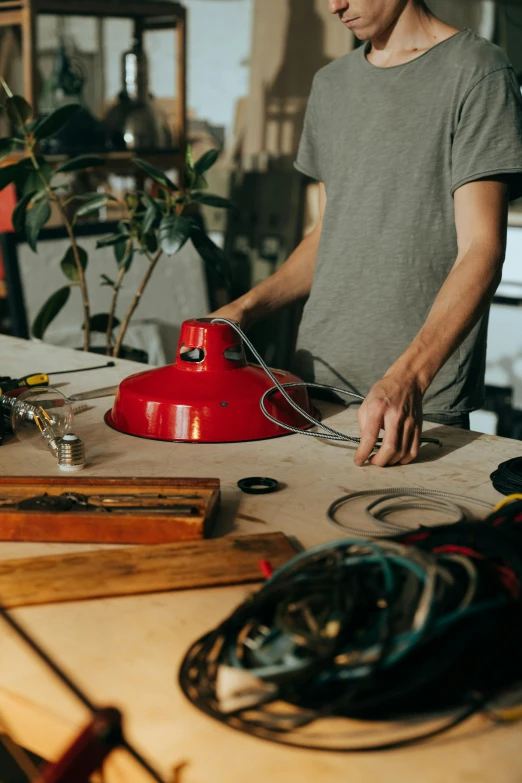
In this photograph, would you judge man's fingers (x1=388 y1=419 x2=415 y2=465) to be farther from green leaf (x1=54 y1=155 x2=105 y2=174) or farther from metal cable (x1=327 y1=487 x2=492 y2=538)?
green leaf (x1=54 y1=155 x2=105 y2=174)

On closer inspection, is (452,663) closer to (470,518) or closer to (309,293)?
(470,518)

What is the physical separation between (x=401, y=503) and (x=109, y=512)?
0.38m

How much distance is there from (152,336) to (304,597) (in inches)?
106

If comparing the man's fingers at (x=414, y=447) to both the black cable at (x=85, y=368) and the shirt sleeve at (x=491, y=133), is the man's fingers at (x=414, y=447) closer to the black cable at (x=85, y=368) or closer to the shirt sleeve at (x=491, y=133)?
the shirt sleeve at (x=491, y=133)

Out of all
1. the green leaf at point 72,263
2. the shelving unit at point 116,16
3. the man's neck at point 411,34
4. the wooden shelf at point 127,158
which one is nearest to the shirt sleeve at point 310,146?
the man's neck at point 411,34

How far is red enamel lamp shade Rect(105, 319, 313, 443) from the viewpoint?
1311 millimetres

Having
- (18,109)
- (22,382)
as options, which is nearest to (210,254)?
(18,109)

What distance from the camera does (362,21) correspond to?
1621 mm

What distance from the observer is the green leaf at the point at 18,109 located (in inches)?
98.2

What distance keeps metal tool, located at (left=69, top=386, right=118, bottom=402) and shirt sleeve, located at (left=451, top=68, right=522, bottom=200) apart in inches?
29.3

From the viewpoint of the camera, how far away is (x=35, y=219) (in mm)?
2541

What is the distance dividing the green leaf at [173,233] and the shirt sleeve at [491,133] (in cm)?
111

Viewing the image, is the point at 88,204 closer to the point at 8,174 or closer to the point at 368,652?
the point at 8,174

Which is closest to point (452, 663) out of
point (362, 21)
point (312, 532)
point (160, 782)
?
point (160, 782)
